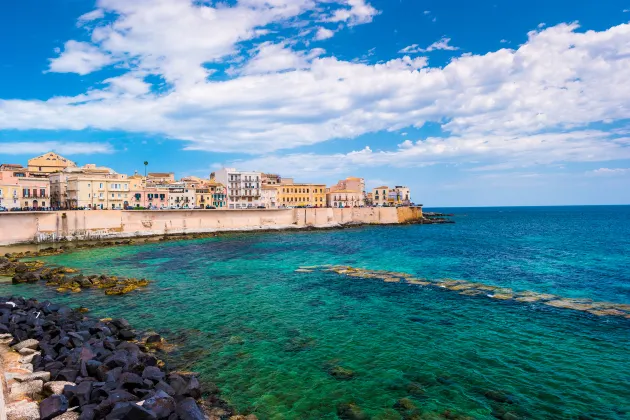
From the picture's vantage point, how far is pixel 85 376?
36.6ft

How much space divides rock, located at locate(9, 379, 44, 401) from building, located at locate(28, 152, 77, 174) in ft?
297

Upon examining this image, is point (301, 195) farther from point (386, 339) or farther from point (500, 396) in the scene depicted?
point (500, 396)

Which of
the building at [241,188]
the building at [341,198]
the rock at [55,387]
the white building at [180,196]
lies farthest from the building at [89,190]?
the rock at [55,387]

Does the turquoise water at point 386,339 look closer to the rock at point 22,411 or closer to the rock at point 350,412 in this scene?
the rock at point 350,412

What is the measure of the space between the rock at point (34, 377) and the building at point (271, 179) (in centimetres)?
9252

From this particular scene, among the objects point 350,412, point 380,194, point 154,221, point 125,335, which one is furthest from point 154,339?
point 380,194

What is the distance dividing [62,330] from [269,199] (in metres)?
82.9

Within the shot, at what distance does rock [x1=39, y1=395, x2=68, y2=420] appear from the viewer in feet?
28.8

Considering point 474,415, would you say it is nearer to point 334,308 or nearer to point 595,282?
point 334,308

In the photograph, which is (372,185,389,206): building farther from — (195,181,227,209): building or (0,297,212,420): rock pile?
(0,297,212,420): rock pile

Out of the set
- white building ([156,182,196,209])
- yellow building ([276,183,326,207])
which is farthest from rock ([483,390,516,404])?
yellow building ([276,183,326,207])

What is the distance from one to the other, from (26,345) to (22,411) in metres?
5.74

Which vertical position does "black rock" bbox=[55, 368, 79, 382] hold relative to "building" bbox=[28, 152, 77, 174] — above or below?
below

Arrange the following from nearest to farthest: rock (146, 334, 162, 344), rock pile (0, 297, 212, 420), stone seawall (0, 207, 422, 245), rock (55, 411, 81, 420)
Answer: rock (55, 411, 81, 420), rock pile (0, 297, 212, 420), rock (146, 334, 162, 344), stone seawall (0, 207, 422, 245)
